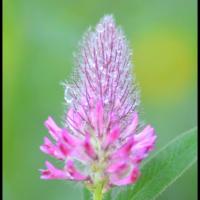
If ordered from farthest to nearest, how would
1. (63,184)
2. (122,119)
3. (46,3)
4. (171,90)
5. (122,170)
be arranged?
(46,3)
(171,90)
(63,184)
(122,119)
(122,170)

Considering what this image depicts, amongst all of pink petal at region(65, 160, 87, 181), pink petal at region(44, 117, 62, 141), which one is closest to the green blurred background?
pink petal at region(44, 117, 62, 141)

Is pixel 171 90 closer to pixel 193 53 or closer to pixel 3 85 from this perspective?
pixel 193 53

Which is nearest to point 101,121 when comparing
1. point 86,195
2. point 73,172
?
point 73,172

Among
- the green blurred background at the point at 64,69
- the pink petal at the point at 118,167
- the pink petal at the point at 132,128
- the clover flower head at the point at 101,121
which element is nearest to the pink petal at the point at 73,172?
the clover flower head at the point at 101,121

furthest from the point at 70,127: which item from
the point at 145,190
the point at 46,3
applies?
the point at 46,3

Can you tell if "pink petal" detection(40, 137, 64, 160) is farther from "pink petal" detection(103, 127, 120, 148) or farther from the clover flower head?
"pink petal" detection(103, 127, 120, 148)

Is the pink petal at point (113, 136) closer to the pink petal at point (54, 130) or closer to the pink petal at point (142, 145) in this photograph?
the pink petal at point (142, 145)

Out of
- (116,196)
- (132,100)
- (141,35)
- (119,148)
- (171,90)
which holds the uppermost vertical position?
(141,35)

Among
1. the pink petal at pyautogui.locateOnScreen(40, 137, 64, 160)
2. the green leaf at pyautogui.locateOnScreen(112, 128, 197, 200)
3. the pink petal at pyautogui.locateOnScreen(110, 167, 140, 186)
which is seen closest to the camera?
the pink petal at pyautogui.locateOnScreen(110, 167, 140, 186)
